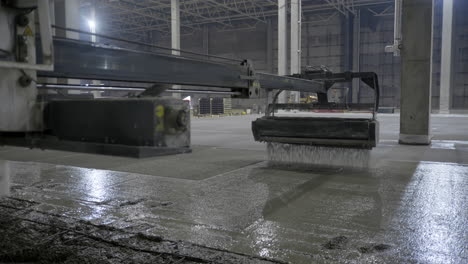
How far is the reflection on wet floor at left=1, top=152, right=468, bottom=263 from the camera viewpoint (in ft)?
8.55

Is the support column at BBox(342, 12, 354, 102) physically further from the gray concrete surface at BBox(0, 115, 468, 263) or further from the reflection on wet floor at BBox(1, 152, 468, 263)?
the reflection on wet floor at BBox(1, 152, 468, 263)

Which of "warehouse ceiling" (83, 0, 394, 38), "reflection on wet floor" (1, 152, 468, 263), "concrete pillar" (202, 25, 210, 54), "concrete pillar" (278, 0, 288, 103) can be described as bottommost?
"reflection on wet floor" (1, 152, 468, 263)

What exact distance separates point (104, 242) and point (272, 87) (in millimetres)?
3523

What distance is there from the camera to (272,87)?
564 centimetres

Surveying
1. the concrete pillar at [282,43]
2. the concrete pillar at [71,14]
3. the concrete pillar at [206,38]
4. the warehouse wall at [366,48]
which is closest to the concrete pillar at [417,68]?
the concrete pillar at [71,14]

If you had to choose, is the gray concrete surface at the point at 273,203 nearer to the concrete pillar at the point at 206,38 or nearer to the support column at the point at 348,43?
the support column at the point at 348,43

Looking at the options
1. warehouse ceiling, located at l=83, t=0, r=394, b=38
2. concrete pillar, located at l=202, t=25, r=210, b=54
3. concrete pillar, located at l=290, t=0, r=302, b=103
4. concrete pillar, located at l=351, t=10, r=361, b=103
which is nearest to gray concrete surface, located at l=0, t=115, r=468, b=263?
concrete pillar, located at l=290, t=0, r=302, b=103

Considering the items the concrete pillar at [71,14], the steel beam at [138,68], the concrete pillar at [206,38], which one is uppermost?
the concrete pillar at [206,38]

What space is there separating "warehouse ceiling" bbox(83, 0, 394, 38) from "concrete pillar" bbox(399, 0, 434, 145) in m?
19.7

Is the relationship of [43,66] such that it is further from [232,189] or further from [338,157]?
[338,157]

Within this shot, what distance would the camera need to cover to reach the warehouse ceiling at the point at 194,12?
2900 centimetres

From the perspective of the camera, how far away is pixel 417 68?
27.1 ft

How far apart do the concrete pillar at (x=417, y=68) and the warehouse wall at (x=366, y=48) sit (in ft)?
70.5

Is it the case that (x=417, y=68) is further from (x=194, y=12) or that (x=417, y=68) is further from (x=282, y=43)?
(x=194, y=12)
